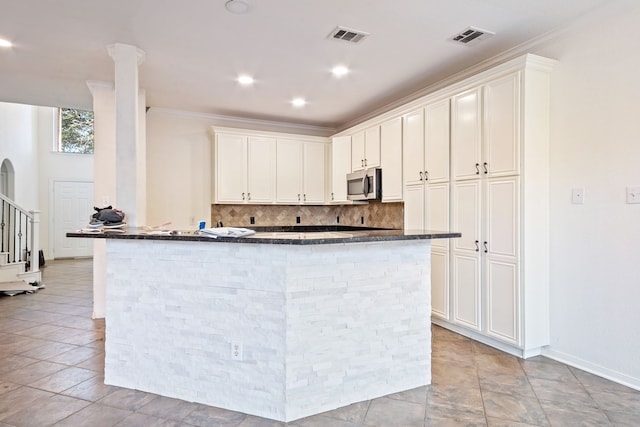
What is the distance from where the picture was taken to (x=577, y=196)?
2754mm

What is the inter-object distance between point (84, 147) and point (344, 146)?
7065 mm

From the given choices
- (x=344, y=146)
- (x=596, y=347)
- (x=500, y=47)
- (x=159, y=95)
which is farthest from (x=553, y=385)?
(x=159, y=95)

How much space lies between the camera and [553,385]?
8.11 ft

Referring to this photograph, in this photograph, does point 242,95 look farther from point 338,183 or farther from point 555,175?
point 555,175

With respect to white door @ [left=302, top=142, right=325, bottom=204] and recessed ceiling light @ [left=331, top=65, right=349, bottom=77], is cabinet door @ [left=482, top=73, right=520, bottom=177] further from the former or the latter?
white door @ [left=302, top=142, right=325, bottom=204]

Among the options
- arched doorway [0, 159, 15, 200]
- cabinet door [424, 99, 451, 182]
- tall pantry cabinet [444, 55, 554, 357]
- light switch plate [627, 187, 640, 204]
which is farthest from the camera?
arched doorway [0, 159, 15, 200]

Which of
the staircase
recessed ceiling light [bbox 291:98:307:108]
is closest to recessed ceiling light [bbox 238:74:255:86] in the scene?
recessed ceiling light [bbox 291:98:307:108]

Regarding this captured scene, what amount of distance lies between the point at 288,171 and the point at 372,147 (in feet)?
Result: 4.61

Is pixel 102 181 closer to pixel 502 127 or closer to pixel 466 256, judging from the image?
pixel 466 256

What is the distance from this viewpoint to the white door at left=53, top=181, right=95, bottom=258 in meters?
8.70

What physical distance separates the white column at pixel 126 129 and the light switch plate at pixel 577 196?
3.48m

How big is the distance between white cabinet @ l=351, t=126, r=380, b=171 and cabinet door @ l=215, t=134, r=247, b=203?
154 centimetres

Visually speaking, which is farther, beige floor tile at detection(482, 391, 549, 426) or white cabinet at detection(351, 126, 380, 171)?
white cabinet at detection(351, 126, 380, 171)

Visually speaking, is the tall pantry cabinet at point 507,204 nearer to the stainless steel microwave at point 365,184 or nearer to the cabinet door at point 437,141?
the cabinet door at point 437,141
